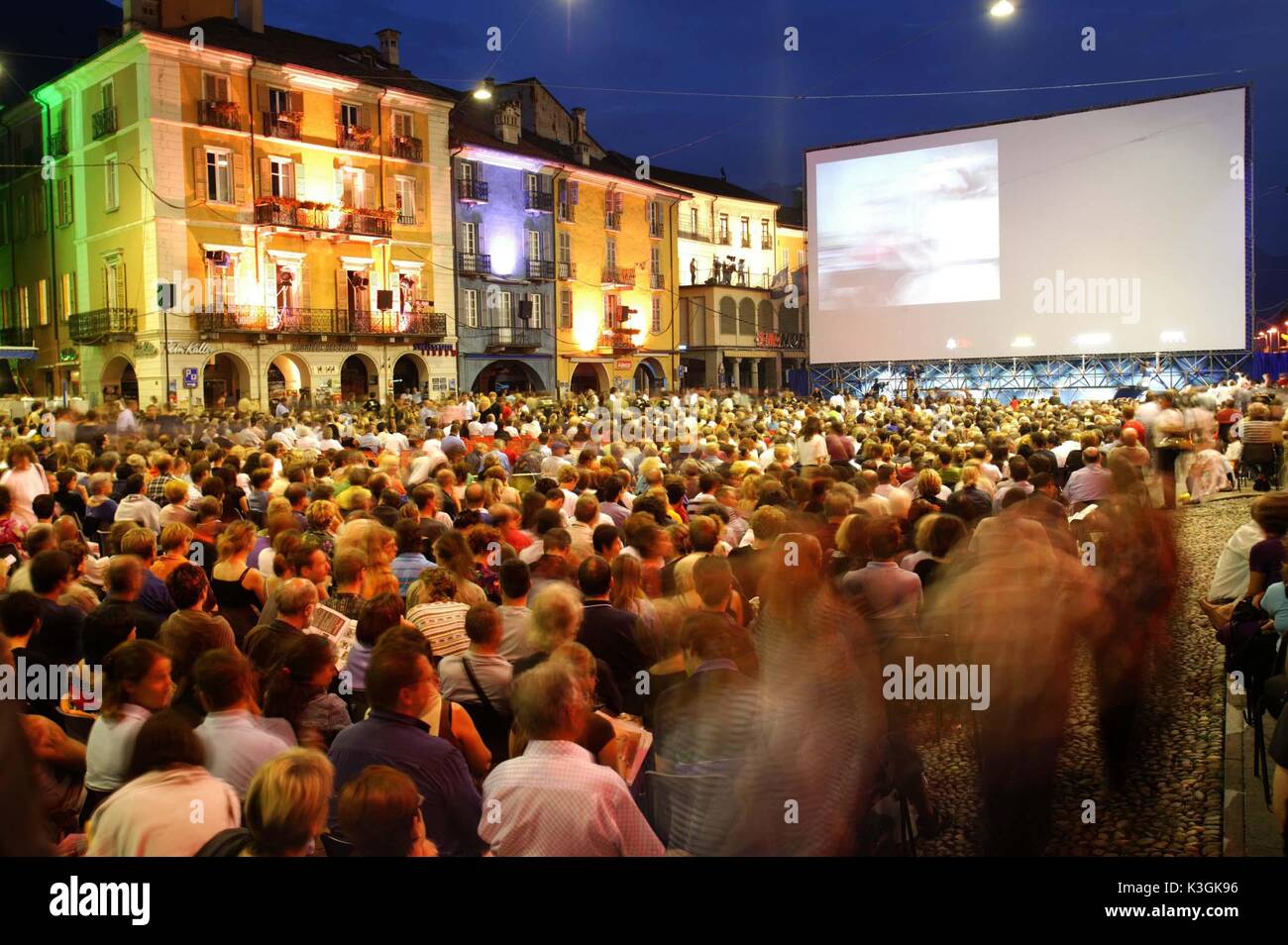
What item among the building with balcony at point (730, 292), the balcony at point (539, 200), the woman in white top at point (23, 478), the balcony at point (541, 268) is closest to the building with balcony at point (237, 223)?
the balcony at point (539, 200)

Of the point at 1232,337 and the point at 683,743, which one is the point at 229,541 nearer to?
the point at 683,743

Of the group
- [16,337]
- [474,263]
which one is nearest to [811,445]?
[474,263]

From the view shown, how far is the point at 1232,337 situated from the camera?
2952 cm

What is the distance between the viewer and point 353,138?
102 ft

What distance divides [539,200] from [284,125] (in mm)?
10459

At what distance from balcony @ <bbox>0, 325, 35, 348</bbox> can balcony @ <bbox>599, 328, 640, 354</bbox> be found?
65.3ft

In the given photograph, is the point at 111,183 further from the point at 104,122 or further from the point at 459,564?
the point at 459,564

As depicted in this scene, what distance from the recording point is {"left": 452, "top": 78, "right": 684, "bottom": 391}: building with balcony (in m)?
35.5

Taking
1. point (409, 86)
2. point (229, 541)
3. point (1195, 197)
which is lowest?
point (229, 541)

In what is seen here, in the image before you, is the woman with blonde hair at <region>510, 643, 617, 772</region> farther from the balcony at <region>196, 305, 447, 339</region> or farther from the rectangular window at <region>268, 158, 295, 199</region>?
the rectangular window at <region>268, 158, 295, 199</region>

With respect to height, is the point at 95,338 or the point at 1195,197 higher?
the point at 1195,197
